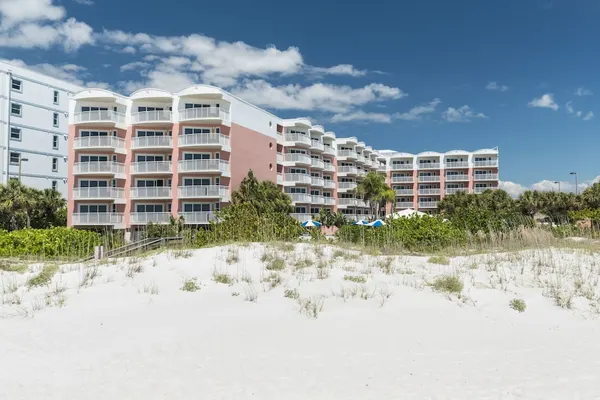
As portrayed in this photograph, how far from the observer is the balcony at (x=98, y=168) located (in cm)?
4703

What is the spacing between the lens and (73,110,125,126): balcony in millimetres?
47375

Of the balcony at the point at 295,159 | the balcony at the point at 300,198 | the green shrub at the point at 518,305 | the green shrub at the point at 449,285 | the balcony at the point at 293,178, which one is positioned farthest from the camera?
the balcony at the point at 295,159

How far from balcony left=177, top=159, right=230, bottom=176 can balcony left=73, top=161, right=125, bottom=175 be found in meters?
6.84

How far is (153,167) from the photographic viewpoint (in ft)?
155

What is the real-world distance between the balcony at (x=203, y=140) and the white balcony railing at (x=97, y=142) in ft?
23.2

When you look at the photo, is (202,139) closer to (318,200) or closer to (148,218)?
(148,218)

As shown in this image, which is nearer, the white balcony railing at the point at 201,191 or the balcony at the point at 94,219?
the white balcony railing at the point at 201,191

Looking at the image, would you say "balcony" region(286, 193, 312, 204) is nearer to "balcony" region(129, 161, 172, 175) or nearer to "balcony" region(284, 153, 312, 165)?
"balcony" region(284, 153, 312, 165)

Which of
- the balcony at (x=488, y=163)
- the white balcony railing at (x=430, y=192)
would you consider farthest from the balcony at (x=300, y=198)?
the balcony at (x=488, y=163)

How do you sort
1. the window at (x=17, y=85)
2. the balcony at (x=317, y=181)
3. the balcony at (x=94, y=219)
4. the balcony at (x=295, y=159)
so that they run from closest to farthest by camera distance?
the balcony at (x=94, y=219) < the window at (x=17, y=85) < the balcony at (x=295, y=159) < the balcony at (x=317, y=181)

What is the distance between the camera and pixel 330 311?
9.75m

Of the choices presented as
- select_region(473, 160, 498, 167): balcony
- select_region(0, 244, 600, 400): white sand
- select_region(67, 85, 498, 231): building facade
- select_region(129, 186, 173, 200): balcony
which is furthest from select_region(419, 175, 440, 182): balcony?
select_region(0, 244, 600, 400): white sand

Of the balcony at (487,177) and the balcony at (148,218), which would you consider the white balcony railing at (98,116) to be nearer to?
the balcony at (148,218)

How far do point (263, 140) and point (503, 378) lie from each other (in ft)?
165
